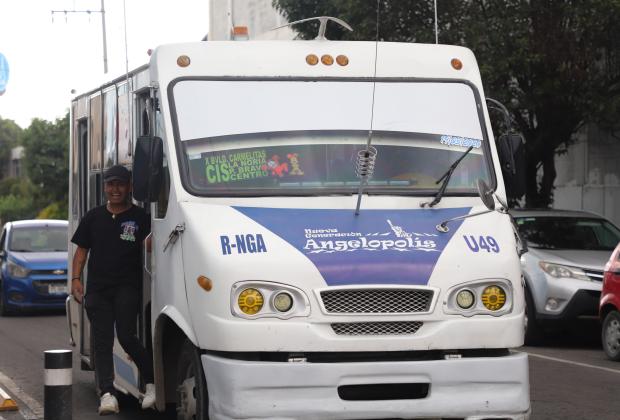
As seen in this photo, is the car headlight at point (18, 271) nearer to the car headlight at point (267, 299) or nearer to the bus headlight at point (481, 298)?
the car headlight at point (267, 299)

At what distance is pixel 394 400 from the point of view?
7043 millimetres

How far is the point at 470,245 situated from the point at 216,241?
4.76ft

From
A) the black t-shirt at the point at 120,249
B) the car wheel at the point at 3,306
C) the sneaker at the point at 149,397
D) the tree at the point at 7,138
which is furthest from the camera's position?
the tree at the point at 7,138

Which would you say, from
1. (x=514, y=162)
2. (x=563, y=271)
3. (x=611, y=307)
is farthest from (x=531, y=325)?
(x=514, y=162)

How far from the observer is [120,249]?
350 inches

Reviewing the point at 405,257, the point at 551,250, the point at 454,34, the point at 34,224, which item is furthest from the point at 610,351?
the point at 34,224

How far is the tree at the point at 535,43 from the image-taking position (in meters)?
20.8

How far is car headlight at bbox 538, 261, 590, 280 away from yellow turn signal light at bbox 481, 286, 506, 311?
27.5ft

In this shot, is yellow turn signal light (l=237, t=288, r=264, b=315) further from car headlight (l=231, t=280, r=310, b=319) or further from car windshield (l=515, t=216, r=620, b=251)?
car windshield (l=515, t=216, r=620, b=251)

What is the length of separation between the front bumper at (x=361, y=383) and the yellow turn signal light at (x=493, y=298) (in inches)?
11.5

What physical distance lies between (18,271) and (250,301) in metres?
15.1

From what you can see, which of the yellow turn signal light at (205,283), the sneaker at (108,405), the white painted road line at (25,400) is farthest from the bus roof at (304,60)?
the white painted road line at (25,400)

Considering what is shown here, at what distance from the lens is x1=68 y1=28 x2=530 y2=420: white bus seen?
23.0 feet

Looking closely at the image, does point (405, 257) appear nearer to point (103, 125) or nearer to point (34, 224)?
point (103, 125)
